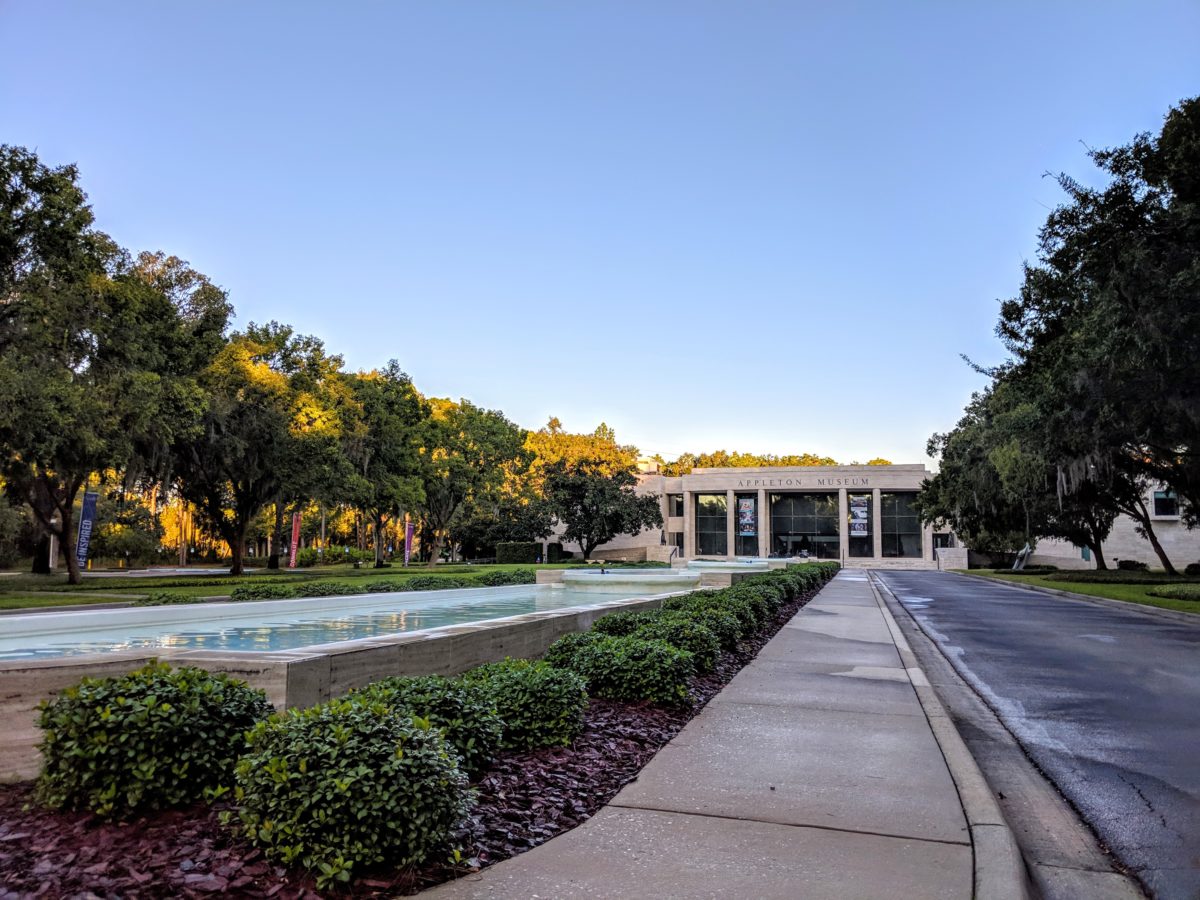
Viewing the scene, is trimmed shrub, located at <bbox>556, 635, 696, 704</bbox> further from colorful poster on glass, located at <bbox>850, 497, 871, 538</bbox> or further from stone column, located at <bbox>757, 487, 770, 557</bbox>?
stone column, located at <bbox>757, 487, 770, 557</bbox>

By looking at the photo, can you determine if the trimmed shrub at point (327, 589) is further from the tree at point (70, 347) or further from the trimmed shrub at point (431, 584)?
the tree at point (70, 347)

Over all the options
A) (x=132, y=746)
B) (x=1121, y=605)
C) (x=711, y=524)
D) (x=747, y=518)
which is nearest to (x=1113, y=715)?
(x=132, y=746)

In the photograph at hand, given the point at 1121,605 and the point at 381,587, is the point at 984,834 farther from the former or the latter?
the point at 1121,605

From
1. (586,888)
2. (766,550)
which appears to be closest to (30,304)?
(586,888)

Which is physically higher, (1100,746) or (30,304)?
(30,304)

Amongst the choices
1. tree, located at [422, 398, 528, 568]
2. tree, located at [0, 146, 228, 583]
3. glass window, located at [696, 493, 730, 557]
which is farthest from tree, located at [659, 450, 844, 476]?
tree, located at [0, 146, 228, 583]

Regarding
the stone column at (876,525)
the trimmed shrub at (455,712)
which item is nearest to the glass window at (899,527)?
the stone column at (876,525)

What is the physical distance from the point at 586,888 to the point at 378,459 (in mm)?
36711

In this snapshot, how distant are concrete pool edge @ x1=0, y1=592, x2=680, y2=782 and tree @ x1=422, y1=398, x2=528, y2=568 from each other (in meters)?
37.3

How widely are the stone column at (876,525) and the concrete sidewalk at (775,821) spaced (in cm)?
7020

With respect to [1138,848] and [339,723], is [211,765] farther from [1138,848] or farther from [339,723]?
[1138,848]

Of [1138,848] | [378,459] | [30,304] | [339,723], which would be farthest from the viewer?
[378,459]

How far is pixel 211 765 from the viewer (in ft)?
13.5

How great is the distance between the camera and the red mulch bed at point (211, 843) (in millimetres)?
3320
